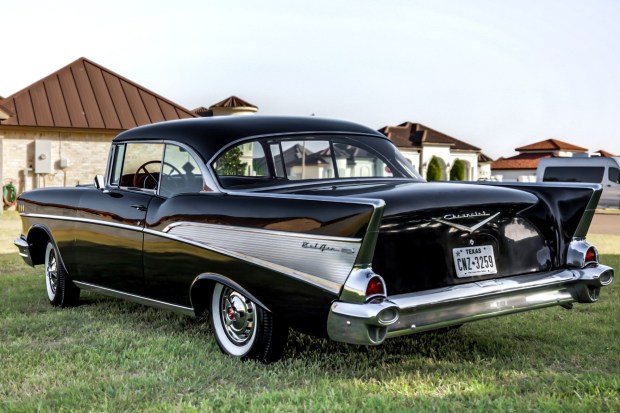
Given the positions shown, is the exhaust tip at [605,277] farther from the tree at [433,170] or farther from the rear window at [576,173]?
the tree at [433,170]

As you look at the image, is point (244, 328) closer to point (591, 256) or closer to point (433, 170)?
point (591, 256)

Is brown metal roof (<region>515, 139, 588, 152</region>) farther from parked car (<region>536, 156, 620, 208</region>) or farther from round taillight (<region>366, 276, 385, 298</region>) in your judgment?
round taillight (<region>366, 276, 385, 298</region>)

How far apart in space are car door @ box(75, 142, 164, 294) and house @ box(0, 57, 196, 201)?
20870 millimetres

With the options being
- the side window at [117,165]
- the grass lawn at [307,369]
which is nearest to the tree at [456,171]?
the grass lawn at [307,369]

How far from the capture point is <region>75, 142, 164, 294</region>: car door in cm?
535

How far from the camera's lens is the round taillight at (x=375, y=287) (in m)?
3.79

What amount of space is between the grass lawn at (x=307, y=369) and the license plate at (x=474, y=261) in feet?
1.86

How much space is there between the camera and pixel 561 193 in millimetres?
4832

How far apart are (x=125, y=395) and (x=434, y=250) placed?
1806mm

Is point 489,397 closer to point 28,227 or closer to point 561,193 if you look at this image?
point 561,193

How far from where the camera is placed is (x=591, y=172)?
1058 inches

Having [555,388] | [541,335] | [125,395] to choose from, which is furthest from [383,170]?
[125,395]

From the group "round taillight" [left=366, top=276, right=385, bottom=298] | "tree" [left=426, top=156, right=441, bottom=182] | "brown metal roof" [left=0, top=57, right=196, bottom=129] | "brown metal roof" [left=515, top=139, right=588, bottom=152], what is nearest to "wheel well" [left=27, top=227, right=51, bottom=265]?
"round taillight" [left=366, top=276, right=385, bottom=298]

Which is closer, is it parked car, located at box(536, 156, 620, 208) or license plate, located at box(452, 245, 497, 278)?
license plate, located at box(452, 245, 497, 278)
